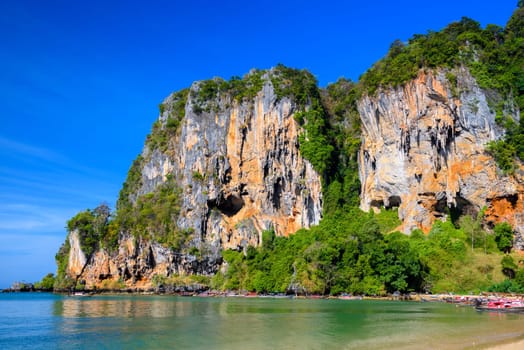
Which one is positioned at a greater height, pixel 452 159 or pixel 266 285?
pixel 452 159

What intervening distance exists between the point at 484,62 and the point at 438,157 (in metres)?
12.9

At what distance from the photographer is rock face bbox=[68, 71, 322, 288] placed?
74500mm

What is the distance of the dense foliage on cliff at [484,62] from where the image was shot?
56.4 meters

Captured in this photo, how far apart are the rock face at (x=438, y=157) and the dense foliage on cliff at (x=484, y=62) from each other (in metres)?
1.07

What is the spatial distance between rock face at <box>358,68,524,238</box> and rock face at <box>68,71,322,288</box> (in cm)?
1280

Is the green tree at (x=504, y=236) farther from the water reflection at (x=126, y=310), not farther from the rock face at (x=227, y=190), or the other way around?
the water reflection at (x=126, y=310)

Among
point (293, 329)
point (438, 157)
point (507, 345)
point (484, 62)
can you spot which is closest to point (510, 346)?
→ point (507, 345)

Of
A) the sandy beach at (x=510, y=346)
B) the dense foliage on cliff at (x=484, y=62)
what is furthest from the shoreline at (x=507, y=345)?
the dense foliage on cliff at (x=484, y=62)

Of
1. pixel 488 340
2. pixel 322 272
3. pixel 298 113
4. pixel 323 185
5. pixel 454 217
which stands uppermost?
A: pixel 298 113

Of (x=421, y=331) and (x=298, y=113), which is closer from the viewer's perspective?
(x=421, y=331)

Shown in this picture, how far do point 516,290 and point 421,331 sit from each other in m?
25.4

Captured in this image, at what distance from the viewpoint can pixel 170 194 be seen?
83000 millimetres

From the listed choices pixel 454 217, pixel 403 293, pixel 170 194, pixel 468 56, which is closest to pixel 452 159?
pixel 454 217

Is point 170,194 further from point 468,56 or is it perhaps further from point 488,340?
point 488,340
